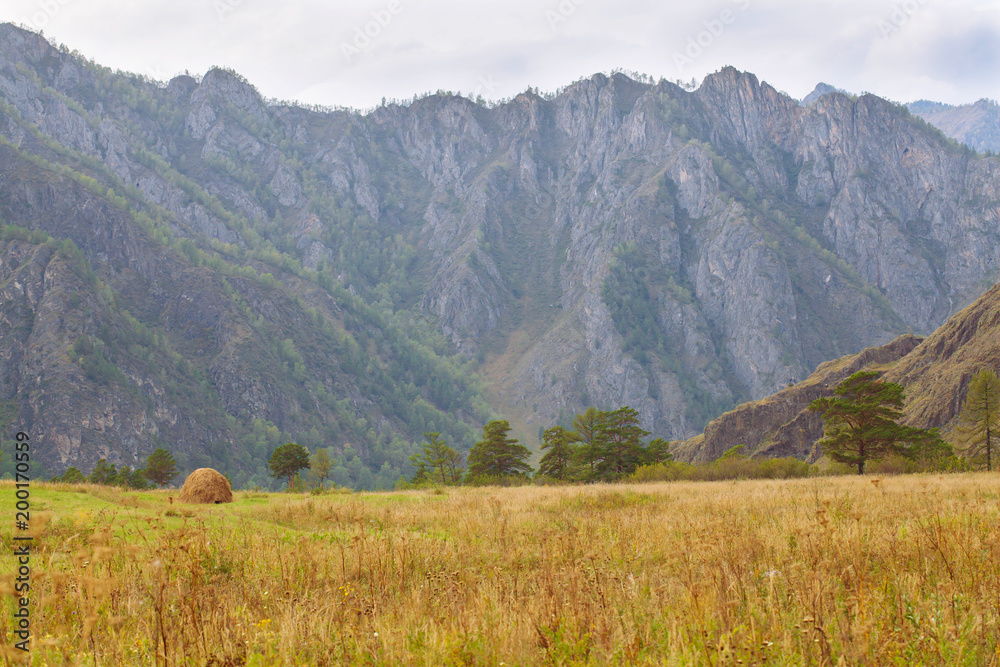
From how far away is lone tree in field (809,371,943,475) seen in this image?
35781 mm

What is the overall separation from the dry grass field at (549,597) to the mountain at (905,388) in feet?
186

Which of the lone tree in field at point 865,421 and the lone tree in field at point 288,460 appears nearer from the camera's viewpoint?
the lone tree in field at point 865,421

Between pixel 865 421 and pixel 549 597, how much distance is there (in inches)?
1463

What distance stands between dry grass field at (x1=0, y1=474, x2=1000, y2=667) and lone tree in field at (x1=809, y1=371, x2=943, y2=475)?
90.2 ft

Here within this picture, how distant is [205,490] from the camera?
22.6m

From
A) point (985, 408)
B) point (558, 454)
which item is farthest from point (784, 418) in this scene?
point (558, 454)

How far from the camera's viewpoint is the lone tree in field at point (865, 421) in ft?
117

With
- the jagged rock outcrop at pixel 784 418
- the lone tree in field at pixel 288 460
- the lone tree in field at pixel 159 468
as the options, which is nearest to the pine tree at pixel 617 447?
the lone tree in field at pixel 288 460

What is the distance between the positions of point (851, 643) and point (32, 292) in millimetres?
196919

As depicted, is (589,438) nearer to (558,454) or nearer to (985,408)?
(558,454)

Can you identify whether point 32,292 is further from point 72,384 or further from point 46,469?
point 46,469

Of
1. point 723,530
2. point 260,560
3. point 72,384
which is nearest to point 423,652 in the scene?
point 260,560

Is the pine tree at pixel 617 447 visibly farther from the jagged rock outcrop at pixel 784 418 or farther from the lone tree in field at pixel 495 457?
the jagged rock outcrop at pixel 784 418

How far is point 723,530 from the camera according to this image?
920 cm
